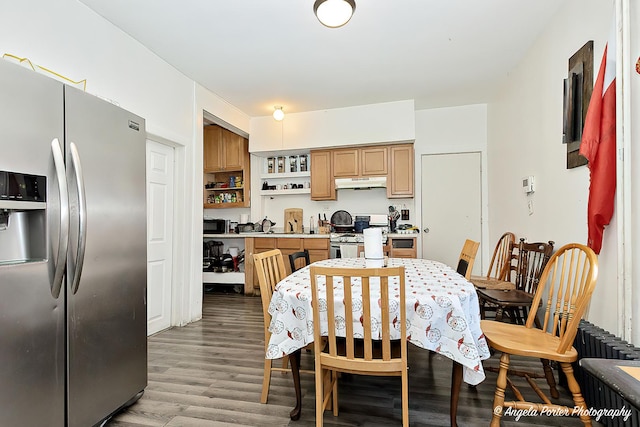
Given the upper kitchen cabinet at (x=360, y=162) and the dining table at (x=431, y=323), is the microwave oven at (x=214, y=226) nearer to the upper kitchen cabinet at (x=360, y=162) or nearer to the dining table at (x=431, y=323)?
the upper kitchen cabinet at (x=360, y=162)

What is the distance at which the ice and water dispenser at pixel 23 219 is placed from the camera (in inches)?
52.2

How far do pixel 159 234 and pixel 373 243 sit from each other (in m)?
2.36

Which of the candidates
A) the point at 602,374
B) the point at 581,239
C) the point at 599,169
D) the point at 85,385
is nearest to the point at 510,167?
the point at 581,239

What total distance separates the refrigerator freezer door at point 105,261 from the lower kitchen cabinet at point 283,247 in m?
2.69

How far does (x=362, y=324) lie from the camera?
1.50 meters

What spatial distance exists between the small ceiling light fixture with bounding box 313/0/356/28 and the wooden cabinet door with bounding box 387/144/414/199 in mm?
2513

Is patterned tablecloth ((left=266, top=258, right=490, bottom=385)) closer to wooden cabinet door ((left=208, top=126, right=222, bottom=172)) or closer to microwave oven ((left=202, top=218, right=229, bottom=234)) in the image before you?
microwave oven ((left=202, top=218, right=229, bottom=234))

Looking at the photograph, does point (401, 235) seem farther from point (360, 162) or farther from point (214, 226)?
point (214, 226)

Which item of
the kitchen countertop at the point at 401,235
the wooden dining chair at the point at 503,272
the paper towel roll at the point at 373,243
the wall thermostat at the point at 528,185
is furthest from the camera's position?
the kitchen countertop at the point at 401,235

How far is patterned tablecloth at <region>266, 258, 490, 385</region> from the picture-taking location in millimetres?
1472

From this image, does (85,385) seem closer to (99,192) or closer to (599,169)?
(99,192)

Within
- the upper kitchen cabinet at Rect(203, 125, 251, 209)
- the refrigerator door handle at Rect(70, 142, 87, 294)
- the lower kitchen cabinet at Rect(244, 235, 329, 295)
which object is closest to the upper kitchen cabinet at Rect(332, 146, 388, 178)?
the lower kitchen cabinet at Rect(244, 235, 329, 295)

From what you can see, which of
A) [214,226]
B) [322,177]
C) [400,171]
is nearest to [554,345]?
[400,171]

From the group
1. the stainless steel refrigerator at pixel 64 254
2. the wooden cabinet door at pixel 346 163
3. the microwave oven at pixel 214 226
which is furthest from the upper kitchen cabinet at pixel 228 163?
the stainless steel refrigerator at pixel 64 254
